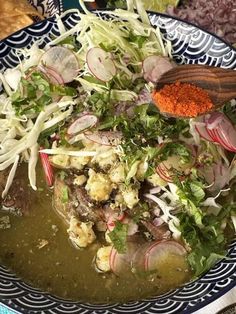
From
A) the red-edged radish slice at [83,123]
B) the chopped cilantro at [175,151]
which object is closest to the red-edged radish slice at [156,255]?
the chopped cilantro at [175,151]

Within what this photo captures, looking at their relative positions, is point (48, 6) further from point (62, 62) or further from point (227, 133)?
point (227, 133)

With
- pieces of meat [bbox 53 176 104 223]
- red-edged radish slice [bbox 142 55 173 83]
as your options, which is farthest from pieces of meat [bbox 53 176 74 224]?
red-edged radish slice [bbox 142 55 173 83]

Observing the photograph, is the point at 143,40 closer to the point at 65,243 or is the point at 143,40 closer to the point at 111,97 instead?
the point at 111,97

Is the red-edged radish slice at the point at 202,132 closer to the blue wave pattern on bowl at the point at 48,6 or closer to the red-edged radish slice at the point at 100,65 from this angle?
the red-edged radish slice at the point at 100,65

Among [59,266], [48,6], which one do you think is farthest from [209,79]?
[48,6]

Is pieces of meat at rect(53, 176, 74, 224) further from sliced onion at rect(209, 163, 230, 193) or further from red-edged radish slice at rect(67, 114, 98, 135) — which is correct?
sliced onion at rect(209, 163, 230, 193)

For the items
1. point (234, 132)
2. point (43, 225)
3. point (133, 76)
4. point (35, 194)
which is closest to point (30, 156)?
point (35, 194)
